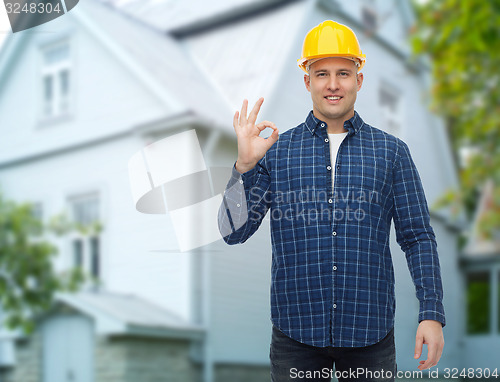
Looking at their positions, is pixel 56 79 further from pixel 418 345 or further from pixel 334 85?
pixel 418 345

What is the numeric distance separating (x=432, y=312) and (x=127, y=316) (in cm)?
681

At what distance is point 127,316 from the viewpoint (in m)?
8.14

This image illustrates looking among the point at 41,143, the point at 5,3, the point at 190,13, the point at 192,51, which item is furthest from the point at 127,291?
the point at 5,3

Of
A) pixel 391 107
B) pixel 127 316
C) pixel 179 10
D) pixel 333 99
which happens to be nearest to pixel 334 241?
pixel 333 99

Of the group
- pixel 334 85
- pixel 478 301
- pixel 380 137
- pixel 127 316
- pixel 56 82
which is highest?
pixel 56 82

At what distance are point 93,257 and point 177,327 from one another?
1978 mm

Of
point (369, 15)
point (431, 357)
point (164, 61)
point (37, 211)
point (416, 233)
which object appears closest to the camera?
point (431, 357)

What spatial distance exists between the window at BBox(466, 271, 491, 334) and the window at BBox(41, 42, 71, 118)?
31.9 ft

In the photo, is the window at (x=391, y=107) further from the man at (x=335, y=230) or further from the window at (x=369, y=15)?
the man at (x=335, y=230)

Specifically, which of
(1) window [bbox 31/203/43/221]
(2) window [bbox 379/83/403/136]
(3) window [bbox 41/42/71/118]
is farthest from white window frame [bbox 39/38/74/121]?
(2) window [bbox 379/83/403/136]

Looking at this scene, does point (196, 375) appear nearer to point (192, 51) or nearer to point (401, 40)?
point (192, 51)

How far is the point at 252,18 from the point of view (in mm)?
10305

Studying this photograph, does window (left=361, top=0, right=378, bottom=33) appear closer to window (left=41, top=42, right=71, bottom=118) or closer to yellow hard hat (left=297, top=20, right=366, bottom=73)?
window (left=41, top=42, right=71, bottom=118)

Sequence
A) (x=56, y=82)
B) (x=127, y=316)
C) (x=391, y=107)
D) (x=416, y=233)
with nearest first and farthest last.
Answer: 1. (x=416, y=233)
2. (x=127, y=316)
3. (x=56, y=82)
4. (x=391, y=107)
